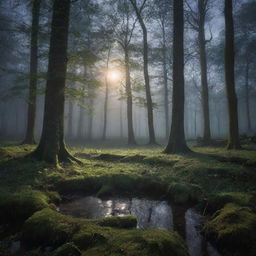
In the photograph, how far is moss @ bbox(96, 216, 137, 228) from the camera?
4172 mm

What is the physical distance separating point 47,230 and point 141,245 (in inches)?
69.9

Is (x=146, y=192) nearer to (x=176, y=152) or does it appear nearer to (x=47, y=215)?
(x=47, y=215)

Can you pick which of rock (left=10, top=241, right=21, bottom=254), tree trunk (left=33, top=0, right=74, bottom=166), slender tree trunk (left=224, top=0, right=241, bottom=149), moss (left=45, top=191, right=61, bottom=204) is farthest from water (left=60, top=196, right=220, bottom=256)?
slender tree trunk (left=224, top=0, right=241, bottom=149)

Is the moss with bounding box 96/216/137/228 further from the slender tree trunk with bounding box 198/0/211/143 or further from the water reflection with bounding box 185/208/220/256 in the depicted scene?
the slender tree trunk with bounding box 198/0/211/143

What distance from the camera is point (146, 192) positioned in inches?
283

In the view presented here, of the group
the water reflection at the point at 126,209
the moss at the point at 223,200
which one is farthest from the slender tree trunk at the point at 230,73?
the water reflection at the point at 126,209

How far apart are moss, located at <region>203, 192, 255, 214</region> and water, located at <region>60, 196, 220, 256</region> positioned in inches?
16.3

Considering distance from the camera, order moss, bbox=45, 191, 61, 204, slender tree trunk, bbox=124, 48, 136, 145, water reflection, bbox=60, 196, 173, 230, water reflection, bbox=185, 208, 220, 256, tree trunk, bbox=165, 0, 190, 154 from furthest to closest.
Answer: slender tree trunk, bbox=124, 48, 136, 145, tree trunk, bbox=165, 0, 190, 154, moss, bbox=45, 191, 61, 204, water reflection, bbox=60, 196, 173, 230, water reflection, bbox=185, 208, 220, 256

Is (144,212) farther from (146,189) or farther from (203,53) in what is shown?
(203,53)

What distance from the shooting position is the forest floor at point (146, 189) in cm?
382

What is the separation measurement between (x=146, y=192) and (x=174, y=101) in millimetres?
6595

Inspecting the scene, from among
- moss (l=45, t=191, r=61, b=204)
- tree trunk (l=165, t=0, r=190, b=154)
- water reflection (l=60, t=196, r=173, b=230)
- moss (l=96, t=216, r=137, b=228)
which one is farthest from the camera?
tree trunk (l=165, t=0, r=190, b=154)

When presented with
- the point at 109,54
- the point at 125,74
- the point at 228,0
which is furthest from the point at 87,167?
the point at 109,54

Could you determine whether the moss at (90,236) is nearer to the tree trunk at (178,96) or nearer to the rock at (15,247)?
the rock at (15,247)
